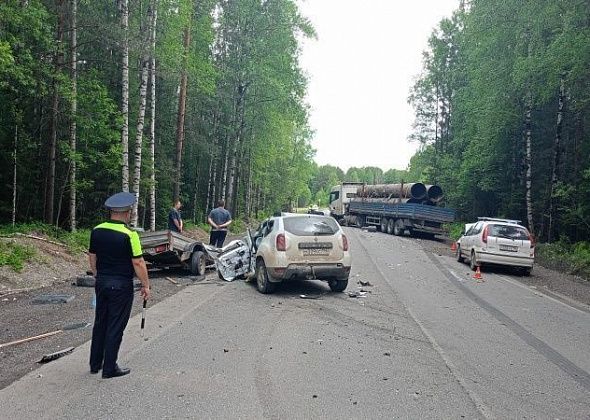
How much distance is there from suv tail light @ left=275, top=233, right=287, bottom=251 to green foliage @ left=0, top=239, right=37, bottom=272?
557 cm

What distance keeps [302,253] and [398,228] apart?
865 inches

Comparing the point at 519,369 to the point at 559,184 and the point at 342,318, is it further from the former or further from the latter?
the point at 559,184

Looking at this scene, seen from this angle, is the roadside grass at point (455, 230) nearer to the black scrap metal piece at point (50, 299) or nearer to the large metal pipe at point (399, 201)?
the large metal pipe at point (399, 201)

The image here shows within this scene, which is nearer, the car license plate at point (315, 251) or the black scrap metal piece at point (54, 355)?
the black scrap metal piece at point (54, 355)

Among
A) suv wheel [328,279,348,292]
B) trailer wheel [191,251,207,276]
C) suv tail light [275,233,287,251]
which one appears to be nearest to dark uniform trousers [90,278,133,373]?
suv tail light [275,233,287,251]

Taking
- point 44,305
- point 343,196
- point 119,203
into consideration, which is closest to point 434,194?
point 343,196

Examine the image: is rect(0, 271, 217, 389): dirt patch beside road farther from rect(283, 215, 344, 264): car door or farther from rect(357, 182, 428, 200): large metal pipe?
rect(357, 182, 428, 200): large metal pipe

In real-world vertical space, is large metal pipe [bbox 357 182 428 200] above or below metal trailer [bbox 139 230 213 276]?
above

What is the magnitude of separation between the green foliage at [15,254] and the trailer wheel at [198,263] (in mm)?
3685

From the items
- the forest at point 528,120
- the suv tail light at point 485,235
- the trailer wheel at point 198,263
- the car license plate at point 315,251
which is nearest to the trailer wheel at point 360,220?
the forest at point 528,120

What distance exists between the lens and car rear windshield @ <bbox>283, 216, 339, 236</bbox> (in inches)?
422

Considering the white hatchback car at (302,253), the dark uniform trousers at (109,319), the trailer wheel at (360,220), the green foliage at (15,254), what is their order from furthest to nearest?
the trailer wheel at (360,220) < the green foliage at (15,254) < the white hatchback car at (302,253) < the dark uniform trousers at (109,319)

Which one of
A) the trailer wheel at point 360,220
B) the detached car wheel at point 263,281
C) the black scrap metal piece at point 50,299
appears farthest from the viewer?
the trailer wheel at point 360,220

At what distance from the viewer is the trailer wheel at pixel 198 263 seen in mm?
13266
